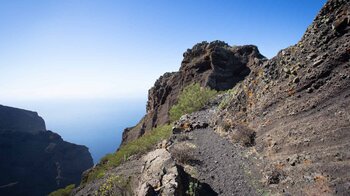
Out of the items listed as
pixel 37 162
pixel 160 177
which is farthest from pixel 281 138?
pixel 37 162

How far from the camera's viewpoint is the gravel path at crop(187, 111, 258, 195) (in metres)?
11.5

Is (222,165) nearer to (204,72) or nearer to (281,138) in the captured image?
(281,138)

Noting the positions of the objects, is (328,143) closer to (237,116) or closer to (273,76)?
Answer: (273,76)

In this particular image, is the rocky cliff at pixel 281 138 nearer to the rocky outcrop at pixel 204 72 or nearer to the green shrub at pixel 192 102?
the green shrub at pixel 192 102

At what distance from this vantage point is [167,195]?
958 centimetres

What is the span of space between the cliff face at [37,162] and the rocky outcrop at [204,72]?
298 ft

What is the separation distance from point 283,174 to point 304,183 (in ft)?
4.42

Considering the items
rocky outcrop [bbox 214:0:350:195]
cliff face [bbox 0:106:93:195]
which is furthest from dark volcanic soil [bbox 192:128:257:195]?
cliff face [bbox 0:106:93:195]

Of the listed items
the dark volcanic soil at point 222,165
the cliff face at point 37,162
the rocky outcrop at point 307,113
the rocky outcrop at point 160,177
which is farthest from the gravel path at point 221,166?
the cliff face at point 37,162

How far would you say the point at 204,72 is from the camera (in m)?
64.6

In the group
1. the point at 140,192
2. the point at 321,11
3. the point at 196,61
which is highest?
the point at 196,61

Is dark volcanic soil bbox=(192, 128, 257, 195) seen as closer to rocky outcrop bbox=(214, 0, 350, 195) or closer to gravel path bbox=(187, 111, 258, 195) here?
A: gravel path bbox=(187, 111, 258, 195)

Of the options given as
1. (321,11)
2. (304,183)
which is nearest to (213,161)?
(304,183)

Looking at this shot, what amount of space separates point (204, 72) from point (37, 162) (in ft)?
446
